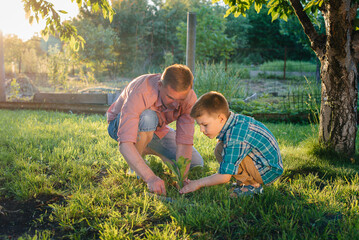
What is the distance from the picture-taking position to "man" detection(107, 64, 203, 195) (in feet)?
8.10

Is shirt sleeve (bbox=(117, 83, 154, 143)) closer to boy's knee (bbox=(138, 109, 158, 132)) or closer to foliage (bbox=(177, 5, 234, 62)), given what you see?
boy's knee (bbox=(138, 109, 158, 132))

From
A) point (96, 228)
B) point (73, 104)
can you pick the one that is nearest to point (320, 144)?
point (96, 228)

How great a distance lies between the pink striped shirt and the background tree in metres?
1.54

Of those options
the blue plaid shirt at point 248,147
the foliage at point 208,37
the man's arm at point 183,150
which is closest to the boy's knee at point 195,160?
the man's arm at point 183,150

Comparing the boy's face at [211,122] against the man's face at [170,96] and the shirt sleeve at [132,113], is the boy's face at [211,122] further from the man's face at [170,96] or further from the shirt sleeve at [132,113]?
the shirt sleeve at [132,113]

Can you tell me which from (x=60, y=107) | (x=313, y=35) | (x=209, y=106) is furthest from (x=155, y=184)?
(x=60, y=107)

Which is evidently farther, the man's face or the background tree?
the background tree

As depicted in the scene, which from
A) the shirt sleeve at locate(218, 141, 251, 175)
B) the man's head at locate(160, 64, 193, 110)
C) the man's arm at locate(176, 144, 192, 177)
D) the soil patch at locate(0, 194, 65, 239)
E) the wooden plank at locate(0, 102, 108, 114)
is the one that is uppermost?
the man's head at locate(160, 64, 193, 110)

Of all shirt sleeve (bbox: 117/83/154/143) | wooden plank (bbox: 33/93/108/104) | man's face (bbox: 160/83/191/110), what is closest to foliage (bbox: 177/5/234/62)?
wooden plank (bbox: 33/93/108/104)

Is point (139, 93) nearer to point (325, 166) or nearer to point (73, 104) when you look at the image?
point (325, 166)

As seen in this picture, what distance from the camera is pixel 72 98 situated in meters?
7.38

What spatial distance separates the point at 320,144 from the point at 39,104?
19.9ft

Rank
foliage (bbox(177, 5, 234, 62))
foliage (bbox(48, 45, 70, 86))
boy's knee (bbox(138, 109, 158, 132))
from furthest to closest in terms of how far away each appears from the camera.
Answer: foliage (bbox(177, 5, 234, 62)) < foliage (bbox(48, 45, 70, 86)) < boy's knee (bbox(138, 109, 158, 132))

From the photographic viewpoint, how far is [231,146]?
7.76 feet
